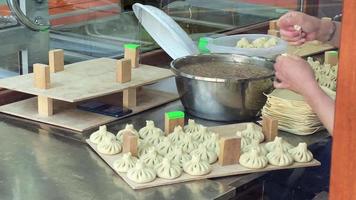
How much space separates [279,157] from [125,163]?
1.06ft

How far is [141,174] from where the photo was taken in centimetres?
111

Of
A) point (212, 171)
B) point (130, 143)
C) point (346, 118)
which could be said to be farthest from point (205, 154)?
point (346, 118)

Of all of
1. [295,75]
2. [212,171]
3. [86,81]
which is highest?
[295,75]

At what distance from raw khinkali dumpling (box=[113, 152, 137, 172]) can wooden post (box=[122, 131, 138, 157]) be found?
3 cm

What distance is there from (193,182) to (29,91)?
0.51 metres

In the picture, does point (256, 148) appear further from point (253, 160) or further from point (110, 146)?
point (110, 146)

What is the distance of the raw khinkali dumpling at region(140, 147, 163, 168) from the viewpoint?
45.4 inches

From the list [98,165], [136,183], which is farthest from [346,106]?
[98,165]

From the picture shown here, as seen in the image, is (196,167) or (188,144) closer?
(196,167)

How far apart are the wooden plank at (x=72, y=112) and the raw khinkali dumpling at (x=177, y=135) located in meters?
0.23

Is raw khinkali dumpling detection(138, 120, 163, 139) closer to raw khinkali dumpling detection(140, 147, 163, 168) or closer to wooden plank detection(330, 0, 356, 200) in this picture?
raw khinkali dumpling detection(140, 147, 163, 168)

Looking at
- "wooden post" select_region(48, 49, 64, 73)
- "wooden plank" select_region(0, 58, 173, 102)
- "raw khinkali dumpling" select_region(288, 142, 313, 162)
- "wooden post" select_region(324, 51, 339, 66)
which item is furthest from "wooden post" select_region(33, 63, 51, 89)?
"wooden post" select_region(324, 51, 339, 66)

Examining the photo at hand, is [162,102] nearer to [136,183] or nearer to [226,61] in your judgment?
[226,61]

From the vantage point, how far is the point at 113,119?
4.85 ft
